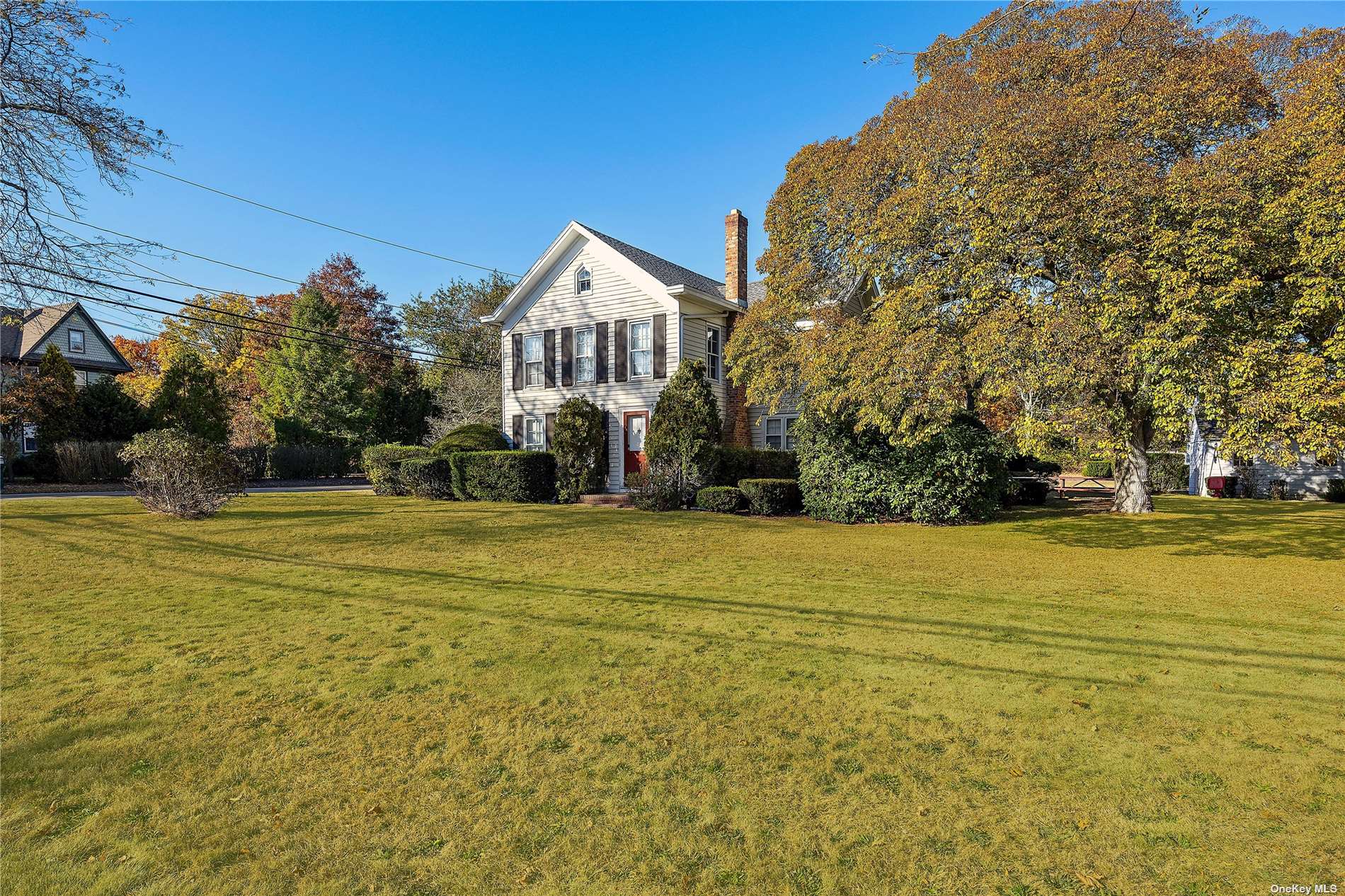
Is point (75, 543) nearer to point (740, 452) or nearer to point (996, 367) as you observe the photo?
point (740, 452)

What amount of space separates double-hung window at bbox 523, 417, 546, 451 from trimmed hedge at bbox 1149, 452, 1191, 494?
24.2m

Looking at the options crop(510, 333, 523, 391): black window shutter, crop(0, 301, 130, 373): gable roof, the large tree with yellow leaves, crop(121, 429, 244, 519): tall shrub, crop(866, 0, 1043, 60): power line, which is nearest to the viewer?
the large tree with yellow leaves

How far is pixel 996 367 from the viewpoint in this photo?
1074 cm

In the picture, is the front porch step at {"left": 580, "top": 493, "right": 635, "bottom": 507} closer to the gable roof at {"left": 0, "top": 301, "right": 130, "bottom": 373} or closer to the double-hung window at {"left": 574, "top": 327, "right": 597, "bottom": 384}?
the double-hung window at {"left": 574, "top": 327, "right": 597, "bottom": 384}

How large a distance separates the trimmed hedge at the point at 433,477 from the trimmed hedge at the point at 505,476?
0.44 meters

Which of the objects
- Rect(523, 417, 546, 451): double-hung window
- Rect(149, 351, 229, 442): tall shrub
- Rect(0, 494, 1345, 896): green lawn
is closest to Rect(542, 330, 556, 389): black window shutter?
Rect(523, 417, 546, 451): double-hung window

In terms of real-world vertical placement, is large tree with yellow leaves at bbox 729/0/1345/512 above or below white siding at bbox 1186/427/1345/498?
above

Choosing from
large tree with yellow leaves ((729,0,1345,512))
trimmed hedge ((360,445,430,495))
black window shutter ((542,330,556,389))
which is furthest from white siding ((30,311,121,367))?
large tree with yellow leaves ((729,0,1345,512))

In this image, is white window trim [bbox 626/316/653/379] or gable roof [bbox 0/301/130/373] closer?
white window trim [bbox 626/316/653/379]

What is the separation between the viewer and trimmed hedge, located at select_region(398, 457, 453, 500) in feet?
64.9

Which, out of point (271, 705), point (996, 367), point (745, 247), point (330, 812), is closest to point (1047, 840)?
point (330, 812)

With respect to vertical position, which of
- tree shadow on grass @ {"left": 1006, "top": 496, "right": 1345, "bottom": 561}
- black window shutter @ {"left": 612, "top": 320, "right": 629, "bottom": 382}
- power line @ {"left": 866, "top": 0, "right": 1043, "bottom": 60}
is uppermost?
power line @ {"left": 866, "top": 0, "right": 1043, "bottom": 60}

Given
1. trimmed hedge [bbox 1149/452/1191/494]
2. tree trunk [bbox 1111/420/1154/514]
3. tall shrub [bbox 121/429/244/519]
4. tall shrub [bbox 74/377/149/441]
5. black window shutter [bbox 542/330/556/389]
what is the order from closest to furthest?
1. tall shrub [bbox 121/429/244/519]
2. tree trunk [bbox 1111/420/1154/514]
3. black window shutter [bbox 542/330/556/389]
4. trimmed hedge [bbox 1149/452/1191/494]
5. tall shrub [bbox 74/377/149/441]

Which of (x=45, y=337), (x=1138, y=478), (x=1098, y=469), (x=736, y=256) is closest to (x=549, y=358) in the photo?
(x=736, y=256)
